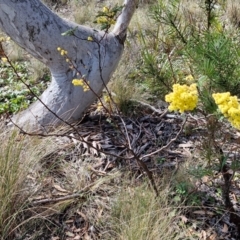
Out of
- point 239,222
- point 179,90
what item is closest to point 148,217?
point 239,222

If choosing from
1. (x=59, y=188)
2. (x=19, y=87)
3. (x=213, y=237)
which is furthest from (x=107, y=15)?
(x=19, y=87)

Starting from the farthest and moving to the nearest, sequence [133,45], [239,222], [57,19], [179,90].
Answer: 1. [133,45]
2. [57,19]
3. [239,222]
4. [179,90]

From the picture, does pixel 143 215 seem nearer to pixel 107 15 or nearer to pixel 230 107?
pixel 230 107

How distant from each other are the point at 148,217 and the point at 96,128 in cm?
134

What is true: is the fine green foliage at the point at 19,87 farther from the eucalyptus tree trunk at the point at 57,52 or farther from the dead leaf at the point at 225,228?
the dead leaf at the point at 225,228

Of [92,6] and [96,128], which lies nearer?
[96,128]

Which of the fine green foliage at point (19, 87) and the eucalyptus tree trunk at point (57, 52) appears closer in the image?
the eucalyptus tree trunk at point (57, 52)

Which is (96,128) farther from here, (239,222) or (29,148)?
(239,222)

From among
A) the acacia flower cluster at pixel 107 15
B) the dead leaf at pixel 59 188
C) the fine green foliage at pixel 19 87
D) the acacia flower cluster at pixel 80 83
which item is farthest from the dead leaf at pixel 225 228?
the fine green foliage at pixel 19 87

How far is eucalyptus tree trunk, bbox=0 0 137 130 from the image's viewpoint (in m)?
2.89

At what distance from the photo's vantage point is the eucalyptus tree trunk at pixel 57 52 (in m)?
2.89

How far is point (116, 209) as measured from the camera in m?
2.12

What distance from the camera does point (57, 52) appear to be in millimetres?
3031

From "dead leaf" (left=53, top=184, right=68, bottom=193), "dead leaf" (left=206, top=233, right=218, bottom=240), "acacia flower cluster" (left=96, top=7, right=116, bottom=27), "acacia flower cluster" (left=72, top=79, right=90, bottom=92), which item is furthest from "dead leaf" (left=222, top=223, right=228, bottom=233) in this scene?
"acacia flower cluster" (left=96, top=7, right=116, bottom=27)
